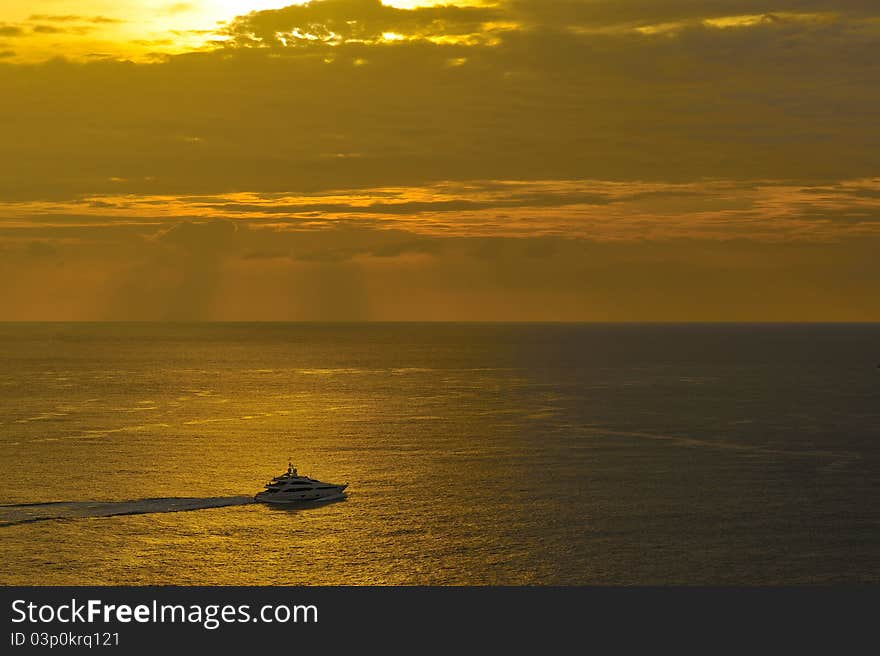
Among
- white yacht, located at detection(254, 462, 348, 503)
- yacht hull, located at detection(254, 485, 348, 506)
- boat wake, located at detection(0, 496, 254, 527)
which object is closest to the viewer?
boat wake, located at detection(0, 496, 254, 527)

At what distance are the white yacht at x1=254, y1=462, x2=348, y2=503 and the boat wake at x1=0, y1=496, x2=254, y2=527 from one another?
2677mm

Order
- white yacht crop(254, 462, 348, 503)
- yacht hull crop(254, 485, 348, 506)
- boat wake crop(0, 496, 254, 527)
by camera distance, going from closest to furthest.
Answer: boat wake crop(0, 496, 254, 527), yacht hull crop(254, 485, 348, 506), white yacht crop(254, 462, 348, 503)

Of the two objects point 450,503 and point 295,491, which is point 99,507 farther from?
point 450,503

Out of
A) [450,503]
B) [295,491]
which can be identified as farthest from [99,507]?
[450,503]

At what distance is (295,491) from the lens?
334ft

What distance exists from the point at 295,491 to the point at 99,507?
745 inches

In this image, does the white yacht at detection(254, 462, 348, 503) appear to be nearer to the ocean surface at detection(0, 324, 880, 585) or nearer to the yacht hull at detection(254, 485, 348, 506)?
the yacht hull at detection(254, 485, 348, 506)

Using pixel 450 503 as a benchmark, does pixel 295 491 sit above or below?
above

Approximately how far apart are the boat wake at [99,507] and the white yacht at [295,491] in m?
2.68

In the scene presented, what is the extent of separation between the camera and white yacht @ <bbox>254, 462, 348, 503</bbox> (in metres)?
101

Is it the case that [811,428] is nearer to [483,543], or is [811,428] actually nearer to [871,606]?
[483,543]

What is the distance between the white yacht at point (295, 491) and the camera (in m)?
101

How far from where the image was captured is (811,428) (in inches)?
6235

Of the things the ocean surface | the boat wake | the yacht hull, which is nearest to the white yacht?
the yacht hull
